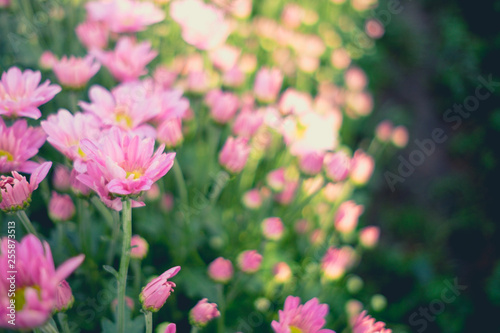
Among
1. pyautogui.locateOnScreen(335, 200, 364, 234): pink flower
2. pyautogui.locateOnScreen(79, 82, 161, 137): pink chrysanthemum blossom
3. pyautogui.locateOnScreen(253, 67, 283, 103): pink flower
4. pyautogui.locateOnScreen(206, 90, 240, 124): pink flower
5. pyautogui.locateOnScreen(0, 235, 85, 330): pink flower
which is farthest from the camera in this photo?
pyautogui.locateOnScreen(253, 67, 283, 103): pink flower

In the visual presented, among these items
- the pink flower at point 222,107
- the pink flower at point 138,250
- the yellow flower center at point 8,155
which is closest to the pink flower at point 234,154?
the pink flower at point 222,107

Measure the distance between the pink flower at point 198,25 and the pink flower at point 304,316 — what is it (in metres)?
1.09

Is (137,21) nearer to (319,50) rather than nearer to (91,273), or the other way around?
(91,273)

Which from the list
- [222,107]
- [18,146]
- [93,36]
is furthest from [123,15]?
[18,146]

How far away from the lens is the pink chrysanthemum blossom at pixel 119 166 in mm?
808

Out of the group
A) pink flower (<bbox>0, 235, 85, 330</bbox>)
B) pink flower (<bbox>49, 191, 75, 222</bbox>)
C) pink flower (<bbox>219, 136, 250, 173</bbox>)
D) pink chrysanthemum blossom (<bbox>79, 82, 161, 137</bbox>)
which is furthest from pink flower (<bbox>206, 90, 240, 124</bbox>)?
pink flower (<bbox>0, 235, 85, 330</bbox>)

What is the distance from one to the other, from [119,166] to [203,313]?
419 mm

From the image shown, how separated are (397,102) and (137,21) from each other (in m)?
2.24

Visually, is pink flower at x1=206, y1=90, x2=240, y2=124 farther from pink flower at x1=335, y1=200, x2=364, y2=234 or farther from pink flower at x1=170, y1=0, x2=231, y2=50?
pink flower at x1=335, y1=200, x2=364, y2=234

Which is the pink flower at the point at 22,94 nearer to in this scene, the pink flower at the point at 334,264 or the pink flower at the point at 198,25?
the pink flower at the point at 198,25

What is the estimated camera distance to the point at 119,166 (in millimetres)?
856

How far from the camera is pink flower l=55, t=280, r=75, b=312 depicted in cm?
86

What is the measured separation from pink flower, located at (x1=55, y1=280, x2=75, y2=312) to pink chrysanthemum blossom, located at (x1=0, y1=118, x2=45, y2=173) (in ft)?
0.98

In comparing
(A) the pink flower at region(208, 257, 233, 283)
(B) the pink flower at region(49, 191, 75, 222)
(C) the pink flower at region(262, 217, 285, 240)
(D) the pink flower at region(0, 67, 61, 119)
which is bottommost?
(B) the pink flower at region(49, 191, 75, 222)
